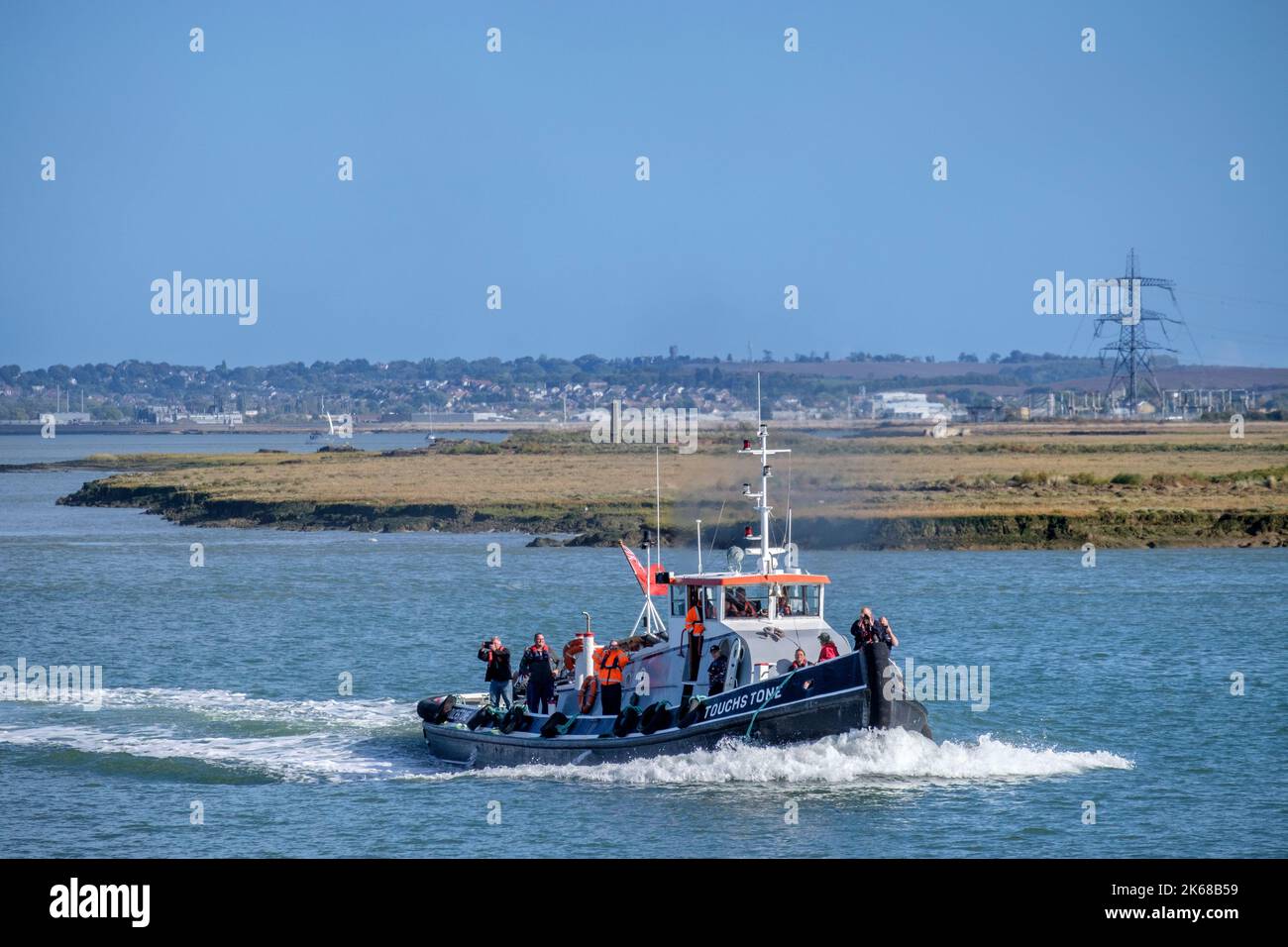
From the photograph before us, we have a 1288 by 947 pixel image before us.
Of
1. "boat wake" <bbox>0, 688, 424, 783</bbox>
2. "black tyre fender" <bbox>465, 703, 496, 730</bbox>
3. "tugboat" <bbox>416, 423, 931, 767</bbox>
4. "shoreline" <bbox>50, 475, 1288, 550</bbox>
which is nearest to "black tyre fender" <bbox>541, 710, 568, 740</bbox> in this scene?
"tugboat" <bbox>416, 423, 931, 767</bbox>

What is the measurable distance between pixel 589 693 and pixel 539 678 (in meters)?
0.92

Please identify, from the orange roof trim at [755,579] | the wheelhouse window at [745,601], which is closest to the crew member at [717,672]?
the wheelhouse window at [745,601]

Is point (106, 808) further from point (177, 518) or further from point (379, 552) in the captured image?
point (177, 518)

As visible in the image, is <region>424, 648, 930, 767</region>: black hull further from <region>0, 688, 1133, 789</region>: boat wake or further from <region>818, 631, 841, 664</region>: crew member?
<region>818, 631, 841, 664</region>: crew member

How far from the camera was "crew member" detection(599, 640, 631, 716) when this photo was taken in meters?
29.4

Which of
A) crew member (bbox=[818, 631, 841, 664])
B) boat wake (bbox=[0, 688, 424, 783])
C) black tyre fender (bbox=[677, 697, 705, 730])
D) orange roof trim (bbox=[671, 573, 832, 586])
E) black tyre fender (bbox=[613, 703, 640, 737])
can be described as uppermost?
orange roof trim (bbox=[671, 573, 832, 586])

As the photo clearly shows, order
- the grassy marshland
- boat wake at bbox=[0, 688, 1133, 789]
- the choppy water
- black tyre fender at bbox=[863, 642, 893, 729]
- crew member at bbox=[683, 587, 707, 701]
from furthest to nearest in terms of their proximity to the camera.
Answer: the grassy marshland, crew member at bbox=[683, 587, 707, 701], boat wake at bbox=[0, 688, 1133, 789], black tyre fender at bbox=[863, 642, 893, 729], the choppy water

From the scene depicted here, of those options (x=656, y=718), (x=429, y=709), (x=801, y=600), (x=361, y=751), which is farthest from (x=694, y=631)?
(x=361, y=751)

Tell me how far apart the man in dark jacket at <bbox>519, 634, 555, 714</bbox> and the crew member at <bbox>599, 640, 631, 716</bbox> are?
1.03 meters

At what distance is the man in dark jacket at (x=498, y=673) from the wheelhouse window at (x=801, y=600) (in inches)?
215

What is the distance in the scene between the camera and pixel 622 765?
2806 cm

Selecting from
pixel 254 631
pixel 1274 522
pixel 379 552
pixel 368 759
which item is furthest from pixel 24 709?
pixel 1274 522

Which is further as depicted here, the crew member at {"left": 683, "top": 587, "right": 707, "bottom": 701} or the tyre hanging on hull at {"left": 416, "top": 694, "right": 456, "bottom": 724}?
the tyre hanging on hull at {"left": 416, "top": 694, "right": 456, "bottom": 724}
